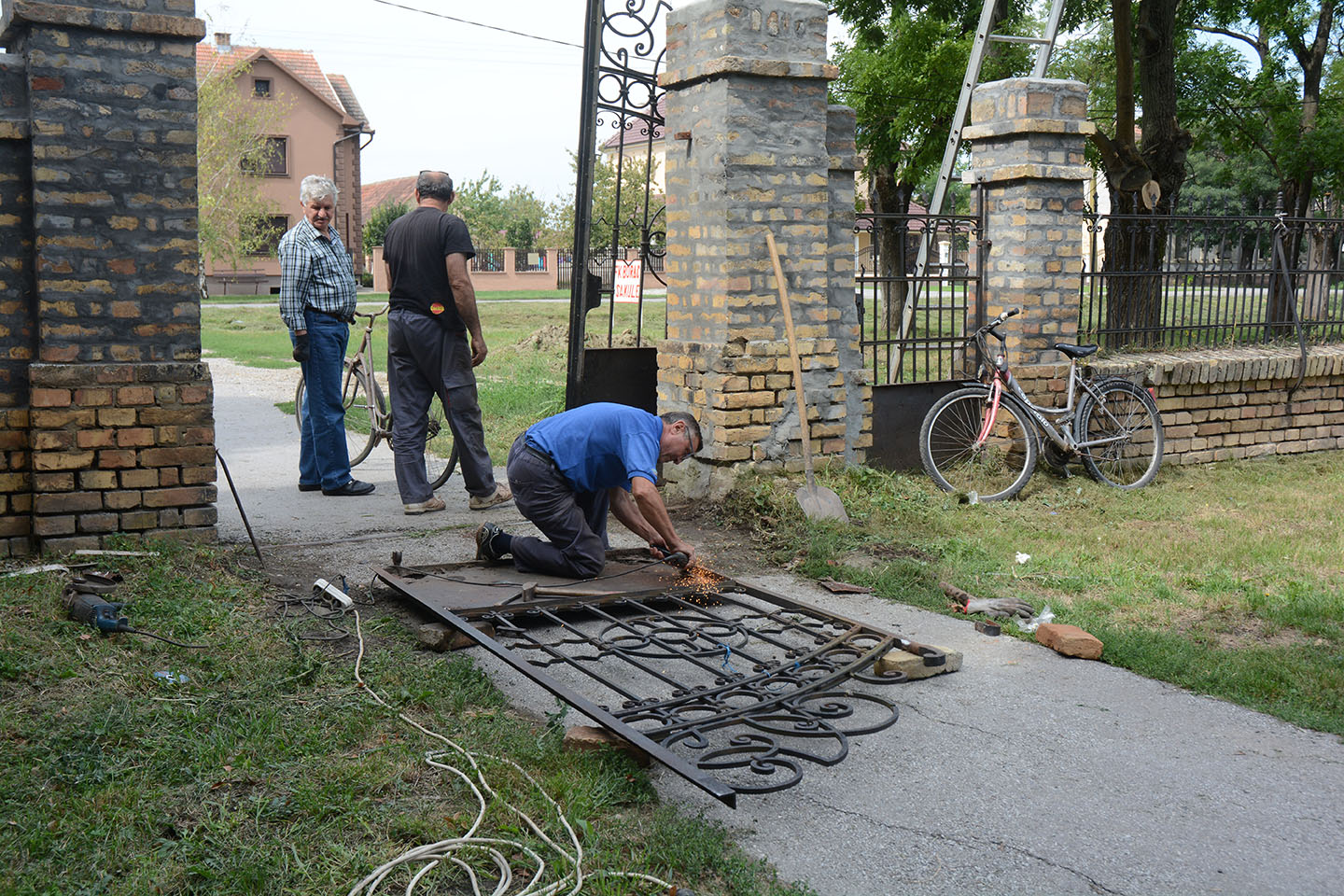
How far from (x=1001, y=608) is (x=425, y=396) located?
3.74 metres

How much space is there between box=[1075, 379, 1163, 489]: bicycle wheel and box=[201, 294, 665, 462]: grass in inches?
183

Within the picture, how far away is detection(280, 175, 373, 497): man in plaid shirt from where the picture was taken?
733 cm

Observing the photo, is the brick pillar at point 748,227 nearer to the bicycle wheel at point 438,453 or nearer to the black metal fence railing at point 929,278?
the black metal fence railing at point 929,278

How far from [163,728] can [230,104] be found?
35.9 m

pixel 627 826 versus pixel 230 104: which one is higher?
pixel 230 104

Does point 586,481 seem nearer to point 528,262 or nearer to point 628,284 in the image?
point 628,284

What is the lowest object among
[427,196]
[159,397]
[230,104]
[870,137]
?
[159,397]

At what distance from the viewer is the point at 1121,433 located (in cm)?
878

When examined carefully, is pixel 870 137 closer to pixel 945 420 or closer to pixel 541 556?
pixel 945 420

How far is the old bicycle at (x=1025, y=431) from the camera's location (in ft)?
27.0

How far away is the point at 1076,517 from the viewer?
24.8 ft

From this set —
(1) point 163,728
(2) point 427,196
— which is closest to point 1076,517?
(2) point 427,196

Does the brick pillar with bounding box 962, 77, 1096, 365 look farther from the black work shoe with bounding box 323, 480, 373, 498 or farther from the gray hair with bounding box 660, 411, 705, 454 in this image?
the black work shoe with bounding box 323, 480, 373, 498

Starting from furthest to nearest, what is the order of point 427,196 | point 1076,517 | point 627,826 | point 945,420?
1. point 945,420
2. point 1076,517
3. point 427,196
4. point 627,826
